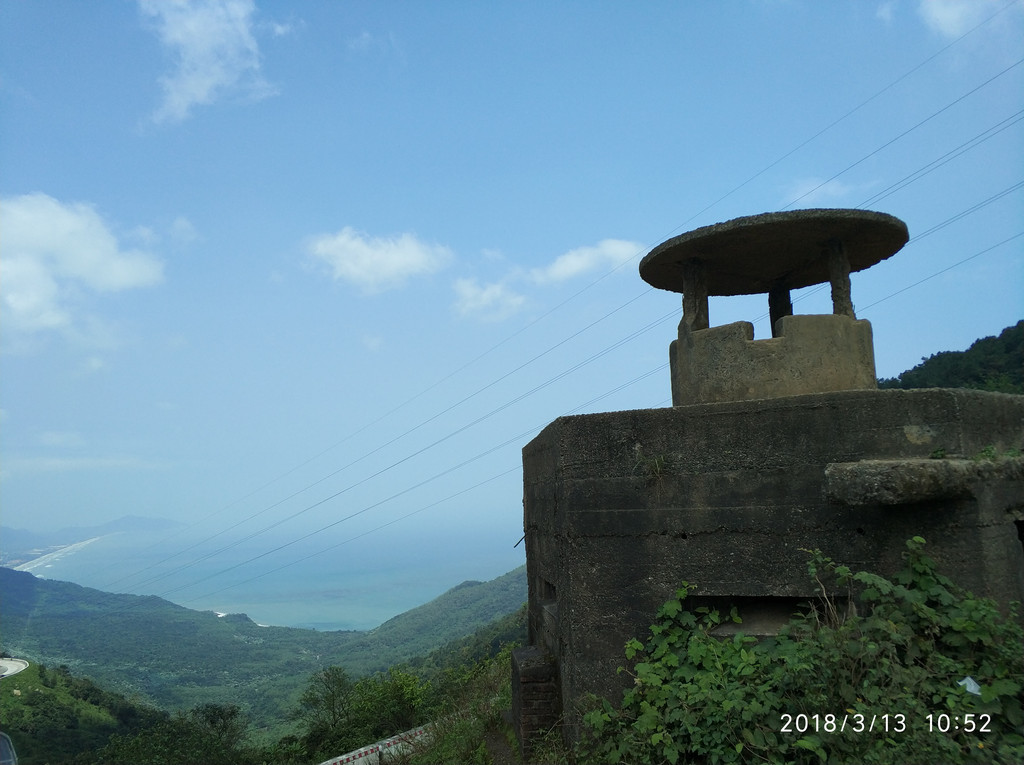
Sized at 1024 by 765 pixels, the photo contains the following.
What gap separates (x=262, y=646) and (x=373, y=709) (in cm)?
4945

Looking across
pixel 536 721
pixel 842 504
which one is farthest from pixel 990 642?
pixel 536 721

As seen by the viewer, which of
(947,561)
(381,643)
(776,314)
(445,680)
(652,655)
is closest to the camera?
(947,561)

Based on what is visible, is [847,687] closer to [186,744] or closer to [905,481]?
[905,481]

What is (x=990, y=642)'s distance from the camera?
3.95 m

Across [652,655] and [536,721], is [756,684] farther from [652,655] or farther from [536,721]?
[536,721]

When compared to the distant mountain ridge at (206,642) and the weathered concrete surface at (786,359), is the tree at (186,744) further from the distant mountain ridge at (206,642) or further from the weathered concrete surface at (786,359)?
the weathered concrete surface at (786,359)

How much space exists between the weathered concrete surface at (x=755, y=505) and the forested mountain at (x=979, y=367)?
33.5 ft

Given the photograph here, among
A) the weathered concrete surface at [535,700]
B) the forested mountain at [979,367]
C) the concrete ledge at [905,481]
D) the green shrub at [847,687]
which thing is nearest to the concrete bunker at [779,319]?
the concrete ledge at [905,481]

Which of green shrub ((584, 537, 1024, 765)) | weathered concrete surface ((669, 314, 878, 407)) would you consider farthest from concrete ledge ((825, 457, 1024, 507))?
weathered concrete surface ((669, 314, 878, 407))

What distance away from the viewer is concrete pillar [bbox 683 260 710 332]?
5668 mm

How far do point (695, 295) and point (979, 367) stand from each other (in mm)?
11804

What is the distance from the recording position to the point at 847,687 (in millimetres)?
3906

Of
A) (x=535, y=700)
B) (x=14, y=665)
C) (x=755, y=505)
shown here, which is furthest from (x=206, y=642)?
(x=755, y=505)

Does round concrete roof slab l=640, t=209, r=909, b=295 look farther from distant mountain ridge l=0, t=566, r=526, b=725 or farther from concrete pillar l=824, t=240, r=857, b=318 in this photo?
distant mountain ridge l=0, t=566, r=526, b=725
